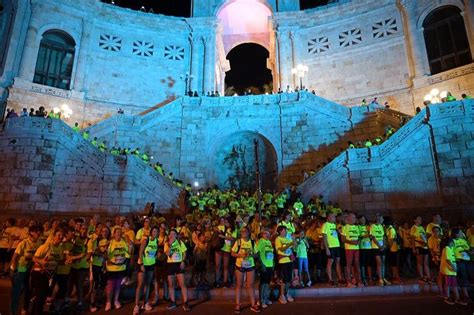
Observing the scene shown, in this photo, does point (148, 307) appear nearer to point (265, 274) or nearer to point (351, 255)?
point (265, 274)

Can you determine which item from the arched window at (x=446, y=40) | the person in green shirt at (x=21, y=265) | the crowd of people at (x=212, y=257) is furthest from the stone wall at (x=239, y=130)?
the person in green shirt at (x=21, y=265)

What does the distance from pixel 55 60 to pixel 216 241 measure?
22588mm

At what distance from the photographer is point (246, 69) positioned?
135ft

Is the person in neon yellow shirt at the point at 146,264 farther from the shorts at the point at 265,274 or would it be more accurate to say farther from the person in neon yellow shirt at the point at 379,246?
the person in neon yellow shirt at the point at 379,246

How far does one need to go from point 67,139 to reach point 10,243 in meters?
7.09

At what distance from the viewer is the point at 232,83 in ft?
136

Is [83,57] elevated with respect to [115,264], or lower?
elevated

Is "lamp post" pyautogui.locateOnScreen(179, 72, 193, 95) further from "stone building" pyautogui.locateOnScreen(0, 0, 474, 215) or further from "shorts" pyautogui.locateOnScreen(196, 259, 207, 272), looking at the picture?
"shorts" pyautogui.locateOnScreen(196, 259, 207, 272)

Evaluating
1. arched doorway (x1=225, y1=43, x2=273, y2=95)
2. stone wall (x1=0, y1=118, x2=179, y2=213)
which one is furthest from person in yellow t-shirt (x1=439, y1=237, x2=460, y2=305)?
arched doorway (x1=225, y1=43, x2=273, y2=95)

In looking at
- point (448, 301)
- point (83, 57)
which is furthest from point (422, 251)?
point (83, 57)

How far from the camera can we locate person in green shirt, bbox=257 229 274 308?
654cm

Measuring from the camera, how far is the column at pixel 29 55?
2148cm

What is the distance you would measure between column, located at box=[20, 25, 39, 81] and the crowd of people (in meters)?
18.0

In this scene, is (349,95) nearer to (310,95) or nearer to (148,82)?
(310,95)
